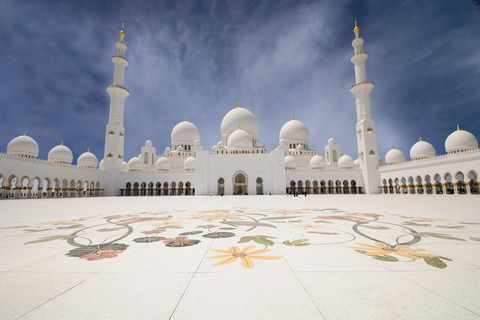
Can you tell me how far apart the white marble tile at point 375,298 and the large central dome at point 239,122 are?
124 feet

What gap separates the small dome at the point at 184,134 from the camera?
4609 centimetres

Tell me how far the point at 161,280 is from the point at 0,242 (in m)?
3.46

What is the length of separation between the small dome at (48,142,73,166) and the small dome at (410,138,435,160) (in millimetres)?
53573

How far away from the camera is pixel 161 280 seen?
2156mm

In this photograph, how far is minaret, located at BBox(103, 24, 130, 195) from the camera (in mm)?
34844

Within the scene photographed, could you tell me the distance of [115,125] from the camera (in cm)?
3509

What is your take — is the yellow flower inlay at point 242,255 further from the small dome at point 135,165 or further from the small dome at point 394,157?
the small dome at point 394,157

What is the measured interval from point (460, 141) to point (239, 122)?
99.5 feet

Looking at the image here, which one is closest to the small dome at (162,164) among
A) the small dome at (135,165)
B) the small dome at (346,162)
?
the small dome at (135,165)

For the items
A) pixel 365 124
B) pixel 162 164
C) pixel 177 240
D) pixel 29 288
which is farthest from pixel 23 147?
pixel 365 124

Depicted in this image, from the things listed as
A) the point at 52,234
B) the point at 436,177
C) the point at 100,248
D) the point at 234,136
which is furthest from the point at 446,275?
the point at 234,136

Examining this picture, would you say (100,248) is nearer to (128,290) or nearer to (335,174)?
(128,290)

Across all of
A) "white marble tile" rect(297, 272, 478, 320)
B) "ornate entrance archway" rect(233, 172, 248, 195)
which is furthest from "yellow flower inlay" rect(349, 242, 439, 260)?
"ornate entrance archway" rect(233, 172, 248, 195)

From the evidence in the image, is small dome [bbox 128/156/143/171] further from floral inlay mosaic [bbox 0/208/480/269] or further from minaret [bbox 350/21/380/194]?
floral inlay mosaic [bbox 0/208/480/269]
